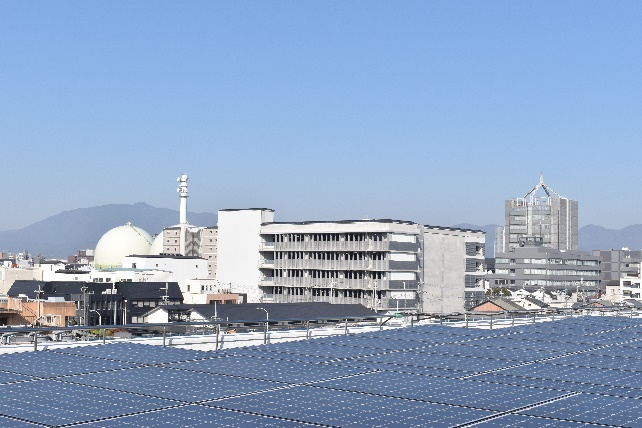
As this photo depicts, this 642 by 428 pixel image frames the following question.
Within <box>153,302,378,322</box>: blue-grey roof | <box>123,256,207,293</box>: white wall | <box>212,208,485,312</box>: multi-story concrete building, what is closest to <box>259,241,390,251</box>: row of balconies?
<box>212,208,485,312</box>: multi-story concrete building

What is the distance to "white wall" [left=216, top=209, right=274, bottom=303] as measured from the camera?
14875 centimetres

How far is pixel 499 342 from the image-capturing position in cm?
3631

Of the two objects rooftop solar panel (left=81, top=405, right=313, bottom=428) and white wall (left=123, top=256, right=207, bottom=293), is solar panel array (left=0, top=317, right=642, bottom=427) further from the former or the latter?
white wall (left=123, top=256, right=207, bottom=293)

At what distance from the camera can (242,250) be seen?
150375mm

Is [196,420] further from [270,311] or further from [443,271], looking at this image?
[443,271]

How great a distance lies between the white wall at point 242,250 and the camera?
148750 millimetres

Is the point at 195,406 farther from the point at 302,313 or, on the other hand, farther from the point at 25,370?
the point at 302,313

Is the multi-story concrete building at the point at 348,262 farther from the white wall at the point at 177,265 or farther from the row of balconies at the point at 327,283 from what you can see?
the white wall at the point at 177,265

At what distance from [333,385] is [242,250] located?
5017 inches

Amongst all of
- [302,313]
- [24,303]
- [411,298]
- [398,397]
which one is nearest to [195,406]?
[398,397]

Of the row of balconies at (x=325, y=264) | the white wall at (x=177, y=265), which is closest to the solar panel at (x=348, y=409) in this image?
the row of balconies at (x=325, y=264)

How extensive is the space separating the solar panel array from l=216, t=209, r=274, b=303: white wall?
4454 inches

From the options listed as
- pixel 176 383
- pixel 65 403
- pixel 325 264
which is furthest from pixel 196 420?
pixel 325 264

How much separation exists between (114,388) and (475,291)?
135m
